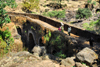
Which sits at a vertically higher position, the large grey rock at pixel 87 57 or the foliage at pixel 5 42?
the large grey rock at pixel 87 57

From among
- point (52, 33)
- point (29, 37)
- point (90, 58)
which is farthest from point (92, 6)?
point (90, 58)

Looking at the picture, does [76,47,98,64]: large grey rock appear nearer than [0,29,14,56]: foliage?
Yes

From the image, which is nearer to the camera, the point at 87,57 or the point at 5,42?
the point at 87,57

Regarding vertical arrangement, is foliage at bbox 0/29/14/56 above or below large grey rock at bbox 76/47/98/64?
below

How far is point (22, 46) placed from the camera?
15.4m

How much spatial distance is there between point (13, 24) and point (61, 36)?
34.9 feet

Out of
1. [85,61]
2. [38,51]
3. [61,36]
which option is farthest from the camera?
[38,51]

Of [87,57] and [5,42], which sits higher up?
[87,57]

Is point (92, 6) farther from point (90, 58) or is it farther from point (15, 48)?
point (90, 58)

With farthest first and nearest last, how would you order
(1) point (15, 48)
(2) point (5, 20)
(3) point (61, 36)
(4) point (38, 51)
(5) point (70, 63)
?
(1) point (15, 48) < (2) point (5, 20) < (4) point (38, 51) < (3) point (61, 36) < (5) point (70, 63)

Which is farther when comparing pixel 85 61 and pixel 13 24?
pixel 13 24

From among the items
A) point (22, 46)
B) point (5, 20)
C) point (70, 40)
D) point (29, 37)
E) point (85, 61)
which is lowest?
point (22, 46)

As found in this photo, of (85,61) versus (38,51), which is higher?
(85,61)

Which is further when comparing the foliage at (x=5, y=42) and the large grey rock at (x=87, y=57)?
the foliage at (x=5, y=42)
